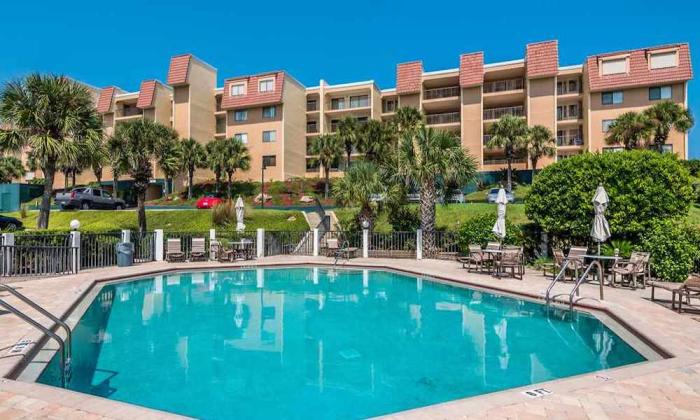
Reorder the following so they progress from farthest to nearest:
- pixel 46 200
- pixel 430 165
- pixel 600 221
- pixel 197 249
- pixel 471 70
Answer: pixel 471 70 < pixel 430 165 < pixel 197 249 < pixel 46 200 < pixel 600 221

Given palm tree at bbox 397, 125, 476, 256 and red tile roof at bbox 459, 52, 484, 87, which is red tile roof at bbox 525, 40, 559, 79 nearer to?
red tile roof at bbox 459, 52, 484, 87

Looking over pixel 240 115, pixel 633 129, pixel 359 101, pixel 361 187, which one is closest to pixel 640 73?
pixel 633 129

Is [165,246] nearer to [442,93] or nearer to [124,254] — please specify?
[124,254]

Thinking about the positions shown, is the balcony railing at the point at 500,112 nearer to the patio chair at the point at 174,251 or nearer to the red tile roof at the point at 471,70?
the red tile roof at the point at 471,70

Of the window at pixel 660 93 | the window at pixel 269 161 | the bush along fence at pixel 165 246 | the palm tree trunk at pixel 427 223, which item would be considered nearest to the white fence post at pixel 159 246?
the bush along fence at pixel 165 246

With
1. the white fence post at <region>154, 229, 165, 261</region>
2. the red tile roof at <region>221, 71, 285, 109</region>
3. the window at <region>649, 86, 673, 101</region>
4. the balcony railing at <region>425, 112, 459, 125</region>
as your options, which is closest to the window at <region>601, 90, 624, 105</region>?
the window at <region>649, 86, 673, 101</region>

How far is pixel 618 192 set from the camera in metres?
14.4

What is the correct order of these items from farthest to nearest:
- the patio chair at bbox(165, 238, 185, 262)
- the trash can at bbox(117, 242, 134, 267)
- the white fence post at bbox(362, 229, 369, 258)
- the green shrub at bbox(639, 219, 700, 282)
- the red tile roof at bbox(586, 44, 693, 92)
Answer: the red tile roof at bbox(586, 44, 693, 92), the white fence post at bbox(362, 229, 369, 258), the patio chair at bbox(165, 238, 185, 262), the trash can at bbox(117, 242, 134, 267), the green shrub at bbox(639, 219, 700, 282)

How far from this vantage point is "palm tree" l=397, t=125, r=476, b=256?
720 inches

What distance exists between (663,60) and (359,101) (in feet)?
93.3

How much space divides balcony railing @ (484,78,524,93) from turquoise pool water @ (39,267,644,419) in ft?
120

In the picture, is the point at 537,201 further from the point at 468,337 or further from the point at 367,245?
the point at 468,337

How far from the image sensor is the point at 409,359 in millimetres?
6629

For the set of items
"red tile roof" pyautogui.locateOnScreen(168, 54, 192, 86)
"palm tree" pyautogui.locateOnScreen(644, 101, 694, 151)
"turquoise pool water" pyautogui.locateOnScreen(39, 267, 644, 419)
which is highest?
"red tile roof" pyautogui.locateOnScreen(168, 54, 192, 86)
